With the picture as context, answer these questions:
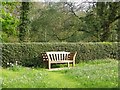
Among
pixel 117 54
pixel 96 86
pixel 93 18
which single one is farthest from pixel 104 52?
pixel 96 86

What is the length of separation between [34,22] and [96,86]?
14.7 m

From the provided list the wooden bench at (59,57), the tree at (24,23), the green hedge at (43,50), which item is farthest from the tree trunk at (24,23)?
the wooden bench at (59,57)

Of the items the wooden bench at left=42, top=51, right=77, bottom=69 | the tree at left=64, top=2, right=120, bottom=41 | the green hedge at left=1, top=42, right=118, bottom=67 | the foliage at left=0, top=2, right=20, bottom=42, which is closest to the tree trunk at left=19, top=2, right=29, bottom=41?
the foliage at left=0, top=2, right=20, bottom=42

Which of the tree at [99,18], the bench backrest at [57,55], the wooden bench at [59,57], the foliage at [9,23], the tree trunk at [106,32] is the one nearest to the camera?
the wooden bench at [59,57]

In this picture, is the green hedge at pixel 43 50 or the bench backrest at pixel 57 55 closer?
the green hedge at pixel 43 50

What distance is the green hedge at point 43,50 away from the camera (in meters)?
12.5

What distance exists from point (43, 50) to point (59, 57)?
3.24 feet

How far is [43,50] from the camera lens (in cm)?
1340

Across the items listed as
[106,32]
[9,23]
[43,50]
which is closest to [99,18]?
[106,32]

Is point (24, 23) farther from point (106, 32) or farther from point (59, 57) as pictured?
point (106, 32)

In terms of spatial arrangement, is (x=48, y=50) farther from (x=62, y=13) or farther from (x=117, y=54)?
(x=62, y=13)

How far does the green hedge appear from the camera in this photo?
12.5 meters

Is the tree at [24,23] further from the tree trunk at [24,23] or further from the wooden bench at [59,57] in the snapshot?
the wooden bench at [59,57]

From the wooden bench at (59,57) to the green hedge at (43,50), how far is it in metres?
0.59
